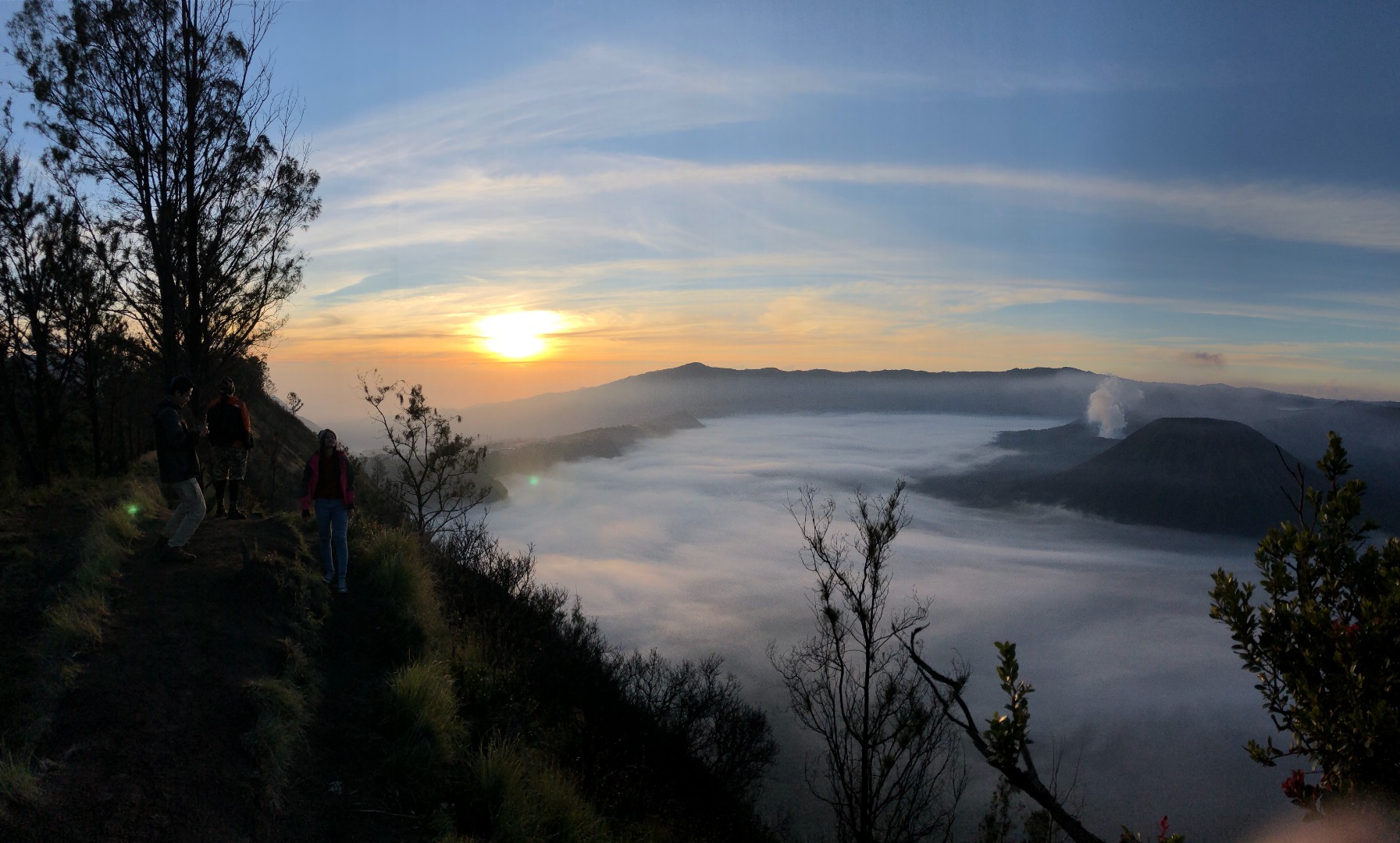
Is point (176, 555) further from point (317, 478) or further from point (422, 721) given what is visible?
point (422, 721)

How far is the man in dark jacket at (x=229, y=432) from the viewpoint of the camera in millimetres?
10250

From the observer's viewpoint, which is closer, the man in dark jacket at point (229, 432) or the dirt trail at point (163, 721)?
the dirt trail at point (163, 721)

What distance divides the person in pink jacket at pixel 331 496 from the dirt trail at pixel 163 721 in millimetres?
1125

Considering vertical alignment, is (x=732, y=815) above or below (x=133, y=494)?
below

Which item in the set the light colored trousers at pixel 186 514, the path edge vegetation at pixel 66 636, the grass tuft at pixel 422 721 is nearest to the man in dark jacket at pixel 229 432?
the path edge vegetation at pixel 66 636

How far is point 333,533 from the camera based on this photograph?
9328 millimetres

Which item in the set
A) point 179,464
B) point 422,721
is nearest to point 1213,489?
point 422,721

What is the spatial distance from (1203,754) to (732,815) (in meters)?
101

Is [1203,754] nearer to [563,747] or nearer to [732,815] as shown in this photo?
[732,815]

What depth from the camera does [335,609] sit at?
360 inches

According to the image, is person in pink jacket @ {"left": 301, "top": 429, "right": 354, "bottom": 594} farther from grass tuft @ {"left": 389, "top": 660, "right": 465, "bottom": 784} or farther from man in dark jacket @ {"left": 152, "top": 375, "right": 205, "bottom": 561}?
grass tuft @ {"left": 389, "top": 660, "right": 465, "bottom": 784}

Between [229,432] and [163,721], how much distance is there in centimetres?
533

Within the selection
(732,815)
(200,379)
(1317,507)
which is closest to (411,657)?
(1317,507)

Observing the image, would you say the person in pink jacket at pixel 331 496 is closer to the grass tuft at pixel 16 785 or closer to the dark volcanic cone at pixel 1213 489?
the grass tuft at pixel 16 785
